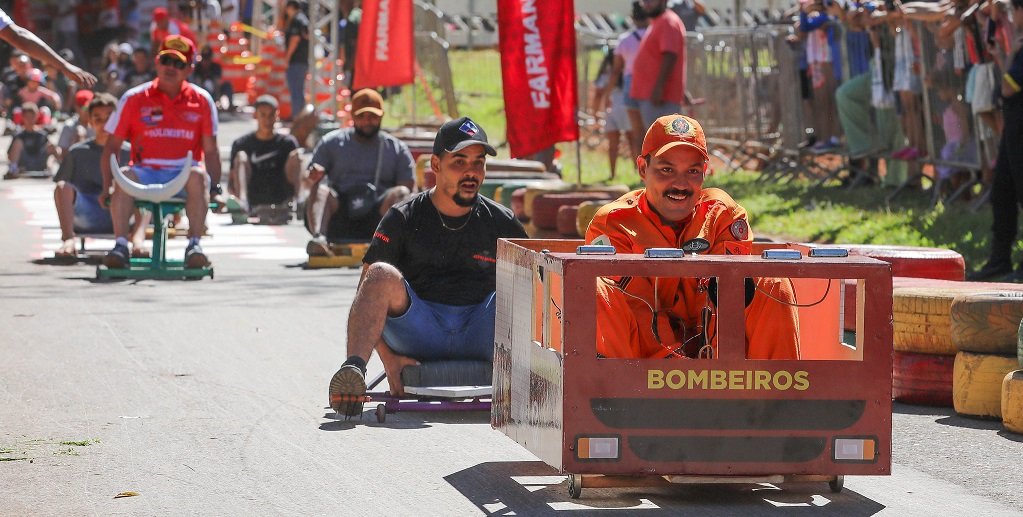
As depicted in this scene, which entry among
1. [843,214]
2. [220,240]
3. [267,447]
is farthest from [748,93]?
[267,447]

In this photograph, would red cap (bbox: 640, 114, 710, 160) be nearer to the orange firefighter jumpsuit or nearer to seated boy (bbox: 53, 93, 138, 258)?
the orange firefighter jumpsuit

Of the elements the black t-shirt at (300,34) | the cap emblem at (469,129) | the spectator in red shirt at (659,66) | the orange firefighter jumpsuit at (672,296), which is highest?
the black t-shirt at (300,34)

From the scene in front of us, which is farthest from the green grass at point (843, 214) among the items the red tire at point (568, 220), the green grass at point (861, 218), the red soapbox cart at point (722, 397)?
the red soapbox cart at point (722, 397)

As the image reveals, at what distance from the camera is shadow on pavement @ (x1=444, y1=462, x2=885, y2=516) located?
6.12 m

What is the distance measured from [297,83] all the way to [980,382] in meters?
21.0

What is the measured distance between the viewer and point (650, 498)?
6320 mm

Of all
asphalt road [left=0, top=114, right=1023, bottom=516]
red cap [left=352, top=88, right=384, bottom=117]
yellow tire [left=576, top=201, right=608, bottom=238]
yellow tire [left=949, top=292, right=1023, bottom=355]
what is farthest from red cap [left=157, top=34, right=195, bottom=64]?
yellow tire [left=949, top=292, right=1023, bottom=355]

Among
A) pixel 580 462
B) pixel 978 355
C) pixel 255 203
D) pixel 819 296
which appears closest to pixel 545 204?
pixel 255 203

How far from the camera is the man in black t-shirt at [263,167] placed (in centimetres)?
1820

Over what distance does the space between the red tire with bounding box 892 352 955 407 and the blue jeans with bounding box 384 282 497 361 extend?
1.87m

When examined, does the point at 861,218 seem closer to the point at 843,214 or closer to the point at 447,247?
the point at 843,214

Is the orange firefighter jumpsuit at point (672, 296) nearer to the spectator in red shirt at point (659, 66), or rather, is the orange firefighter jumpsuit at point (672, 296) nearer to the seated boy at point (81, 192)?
the seated boy at point (81, 192)

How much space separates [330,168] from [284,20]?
17570 millimetres

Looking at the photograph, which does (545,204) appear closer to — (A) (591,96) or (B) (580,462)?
(B) (580,462)
